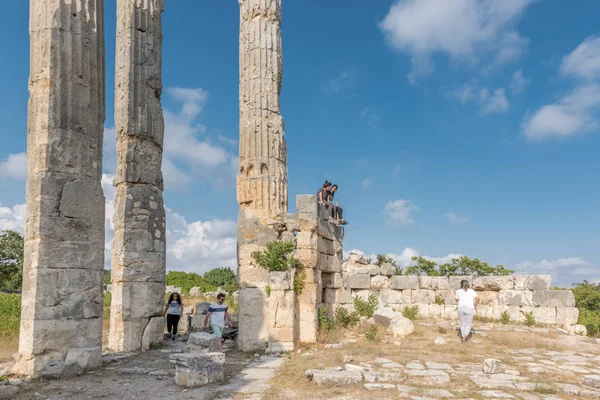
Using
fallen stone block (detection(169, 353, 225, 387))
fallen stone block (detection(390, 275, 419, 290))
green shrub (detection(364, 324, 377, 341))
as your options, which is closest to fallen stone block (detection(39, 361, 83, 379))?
fallen stone block (detection(169, 353, 225, 387))

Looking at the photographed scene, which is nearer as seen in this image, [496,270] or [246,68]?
[246,68]

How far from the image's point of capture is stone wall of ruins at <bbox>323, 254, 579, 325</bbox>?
14.6 metres

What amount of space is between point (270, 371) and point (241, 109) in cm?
789

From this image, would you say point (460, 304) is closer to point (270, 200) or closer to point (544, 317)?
point (544, 317)

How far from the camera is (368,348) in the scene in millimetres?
10828

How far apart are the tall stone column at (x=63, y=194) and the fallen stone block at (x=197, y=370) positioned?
213cm

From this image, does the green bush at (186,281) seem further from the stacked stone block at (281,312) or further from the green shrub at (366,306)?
the stacked stone block at (281,312)

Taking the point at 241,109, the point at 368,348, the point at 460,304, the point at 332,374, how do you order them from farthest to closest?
the point at 241,109 < the point at 460,304 < the point at 368,348 < the point at 332,374

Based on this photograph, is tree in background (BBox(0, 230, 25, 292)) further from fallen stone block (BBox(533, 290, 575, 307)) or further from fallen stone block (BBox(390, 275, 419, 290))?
fallen stone block (BBox(533, 290, 575, 307))

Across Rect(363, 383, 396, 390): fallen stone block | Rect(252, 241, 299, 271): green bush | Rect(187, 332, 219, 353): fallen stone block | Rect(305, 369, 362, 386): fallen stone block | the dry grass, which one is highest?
Rect(252, 241, 299, 271): green bush

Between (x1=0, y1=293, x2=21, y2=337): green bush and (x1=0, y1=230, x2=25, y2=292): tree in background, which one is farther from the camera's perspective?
(x1=0, y1=230, x2=25, y2=292): tree in background

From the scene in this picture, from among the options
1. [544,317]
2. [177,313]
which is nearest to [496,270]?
[544,317]

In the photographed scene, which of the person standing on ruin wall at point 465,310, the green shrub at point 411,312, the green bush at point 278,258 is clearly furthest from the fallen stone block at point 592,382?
the green shrub at point 411,312

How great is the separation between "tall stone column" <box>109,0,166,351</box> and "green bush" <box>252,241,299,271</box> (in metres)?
3.13
